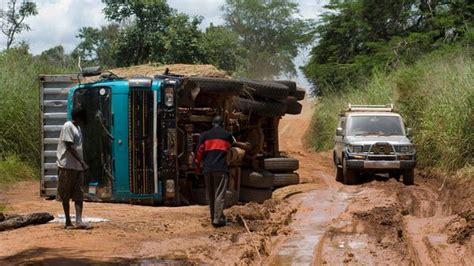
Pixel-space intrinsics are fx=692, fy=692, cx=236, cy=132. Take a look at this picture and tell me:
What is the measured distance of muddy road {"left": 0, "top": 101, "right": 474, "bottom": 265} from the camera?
27.2 ft

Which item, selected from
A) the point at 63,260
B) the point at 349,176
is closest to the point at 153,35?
the point at 349,176

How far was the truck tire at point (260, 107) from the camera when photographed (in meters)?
14.4

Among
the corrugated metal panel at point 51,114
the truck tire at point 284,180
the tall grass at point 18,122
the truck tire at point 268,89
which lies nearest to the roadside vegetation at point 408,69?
the truck tire at point 284,180

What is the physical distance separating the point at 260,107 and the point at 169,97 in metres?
2.85

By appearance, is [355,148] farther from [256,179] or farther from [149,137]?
[149,137]

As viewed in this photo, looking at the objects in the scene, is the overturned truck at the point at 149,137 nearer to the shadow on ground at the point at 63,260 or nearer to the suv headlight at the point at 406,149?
the shadow on ground at the point at 63,260

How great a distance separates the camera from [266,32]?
77938 mm

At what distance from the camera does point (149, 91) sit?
1233 cm

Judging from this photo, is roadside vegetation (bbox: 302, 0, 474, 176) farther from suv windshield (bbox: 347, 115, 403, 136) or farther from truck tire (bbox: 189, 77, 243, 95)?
truck tire (bbox: 189, 77, 243, 95)

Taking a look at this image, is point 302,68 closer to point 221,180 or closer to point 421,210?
point 421,210

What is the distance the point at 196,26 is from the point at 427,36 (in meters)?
10.6

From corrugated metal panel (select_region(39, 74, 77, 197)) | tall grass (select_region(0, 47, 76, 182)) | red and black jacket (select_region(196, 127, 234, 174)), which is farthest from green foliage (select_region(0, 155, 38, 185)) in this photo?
red and black jacket (select_region(196, 127, 234, 174))

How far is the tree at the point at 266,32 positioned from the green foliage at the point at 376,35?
1393 inches

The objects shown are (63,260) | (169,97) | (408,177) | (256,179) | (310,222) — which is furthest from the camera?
(408,177)
